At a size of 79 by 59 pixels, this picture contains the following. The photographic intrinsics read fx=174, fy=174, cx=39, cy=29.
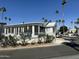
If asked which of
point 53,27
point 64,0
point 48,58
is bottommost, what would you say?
point 48,58

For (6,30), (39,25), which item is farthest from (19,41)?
(6,30)

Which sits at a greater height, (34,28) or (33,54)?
(34,28)

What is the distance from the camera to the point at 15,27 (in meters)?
38.6

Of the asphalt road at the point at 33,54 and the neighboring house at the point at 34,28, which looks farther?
the neighboring house at the point at 34,28

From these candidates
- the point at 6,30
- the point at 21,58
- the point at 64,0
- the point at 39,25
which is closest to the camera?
the point at 21,58

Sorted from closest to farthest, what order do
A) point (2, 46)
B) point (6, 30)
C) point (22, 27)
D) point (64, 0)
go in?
1. point (2, 46)
2. point (22, 27)
3. point (6, 30)
4. point (64, 0)

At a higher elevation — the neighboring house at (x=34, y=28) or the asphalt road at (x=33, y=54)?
the neighboring house at (x=34, y=28)

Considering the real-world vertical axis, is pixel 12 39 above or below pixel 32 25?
below

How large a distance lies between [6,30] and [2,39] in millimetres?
21883

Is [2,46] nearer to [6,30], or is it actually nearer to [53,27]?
[53,27]

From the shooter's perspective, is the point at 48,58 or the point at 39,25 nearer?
the point at 48,58

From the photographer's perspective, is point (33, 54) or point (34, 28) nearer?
point (33, 54)

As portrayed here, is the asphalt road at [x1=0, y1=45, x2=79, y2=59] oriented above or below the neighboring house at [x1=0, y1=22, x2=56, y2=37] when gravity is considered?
below

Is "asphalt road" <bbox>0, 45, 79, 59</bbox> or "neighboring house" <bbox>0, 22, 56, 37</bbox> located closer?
"asphalt road" <bbox>0, 45, 79, 59</bbox>
